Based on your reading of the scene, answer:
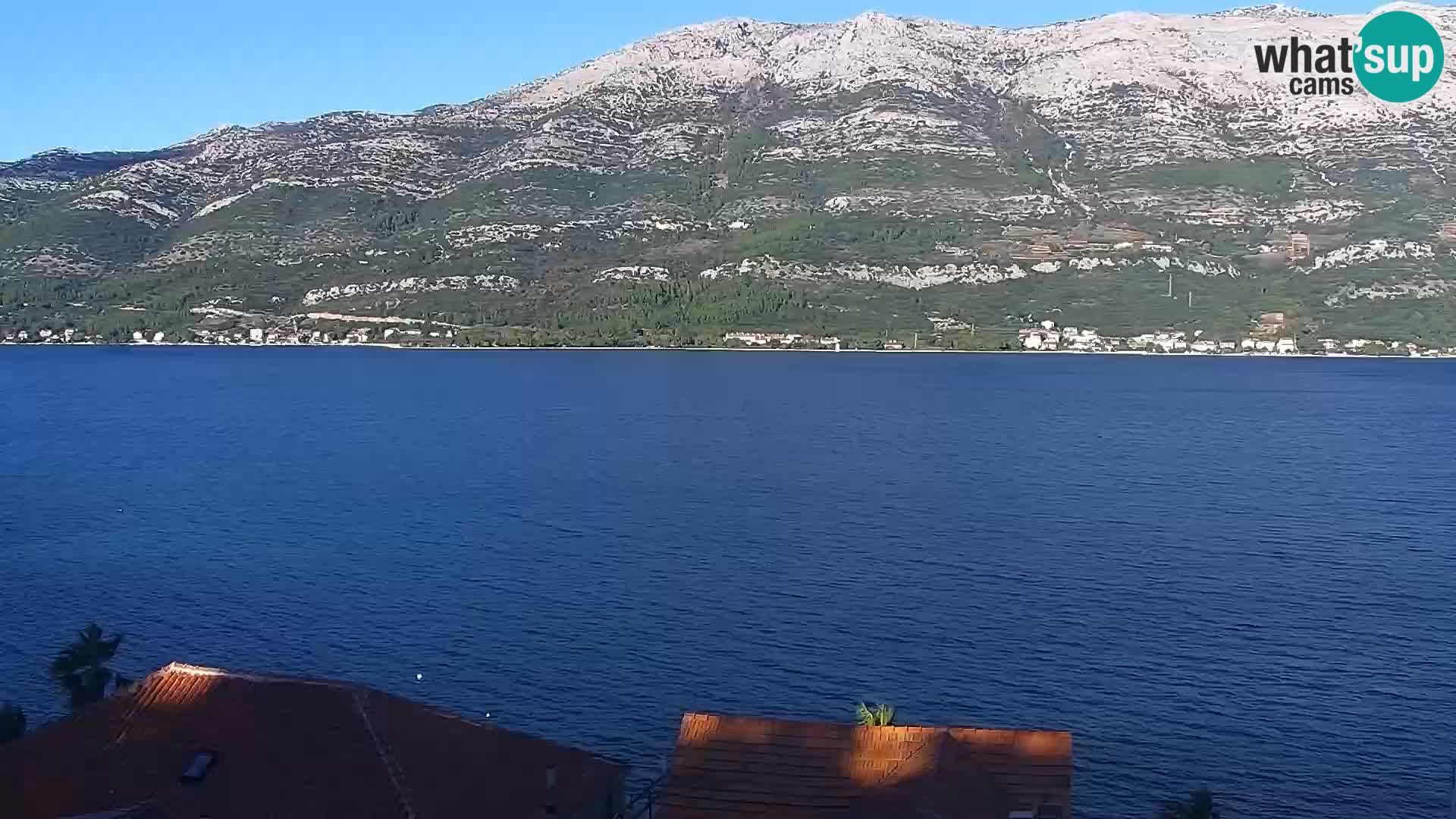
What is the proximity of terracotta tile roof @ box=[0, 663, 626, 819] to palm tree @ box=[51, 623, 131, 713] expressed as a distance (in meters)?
7.43

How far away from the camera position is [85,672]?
32156 millimetres

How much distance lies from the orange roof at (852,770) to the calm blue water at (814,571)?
7.54 m

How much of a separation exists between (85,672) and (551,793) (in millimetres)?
14929

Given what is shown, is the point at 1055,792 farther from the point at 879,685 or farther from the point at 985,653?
the point at 985,653

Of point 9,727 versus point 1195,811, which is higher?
point 9,727

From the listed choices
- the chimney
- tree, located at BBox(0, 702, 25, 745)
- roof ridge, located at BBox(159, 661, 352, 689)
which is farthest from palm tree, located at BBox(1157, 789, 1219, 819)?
tree, located at BBox(0, 702, 25, 745)

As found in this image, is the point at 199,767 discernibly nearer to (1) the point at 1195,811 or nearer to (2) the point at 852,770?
(2) the point at 852,770

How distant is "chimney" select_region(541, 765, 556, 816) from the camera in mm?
23281

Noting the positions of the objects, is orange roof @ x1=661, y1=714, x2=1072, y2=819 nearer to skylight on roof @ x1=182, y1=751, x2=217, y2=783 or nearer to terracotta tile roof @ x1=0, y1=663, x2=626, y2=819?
terracotta tile roof @ x1=0, y1=663, x2=626, y2=819

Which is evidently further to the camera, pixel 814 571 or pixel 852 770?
pixel 814 571

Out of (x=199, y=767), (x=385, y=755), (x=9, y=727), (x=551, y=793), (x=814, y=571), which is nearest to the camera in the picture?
(x=199, y=767)

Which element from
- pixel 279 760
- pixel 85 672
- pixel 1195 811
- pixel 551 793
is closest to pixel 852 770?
pixel 551 793

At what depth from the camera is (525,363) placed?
183m

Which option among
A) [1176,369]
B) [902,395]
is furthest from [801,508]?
[1176,369]
